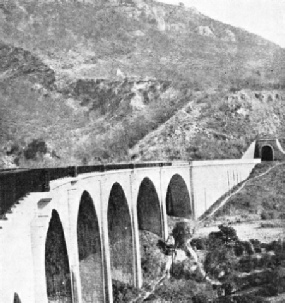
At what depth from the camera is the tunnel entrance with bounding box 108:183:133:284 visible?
118ft

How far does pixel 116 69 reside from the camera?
10394 cm

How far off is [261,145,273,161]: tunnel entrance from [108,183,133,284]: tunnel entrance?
126ft

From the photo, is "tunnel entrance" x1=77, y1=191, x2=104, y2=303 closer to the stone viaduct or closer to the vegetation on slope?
the stone viaduct

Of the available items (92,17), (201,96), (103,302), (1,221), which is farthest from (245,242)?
(92,17)

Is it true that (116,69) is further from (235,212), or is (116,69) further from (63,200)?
(63,200)

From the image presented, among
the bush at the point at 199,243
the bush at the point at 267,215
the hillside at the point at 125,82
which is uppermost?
the hillside at the point at 125,82

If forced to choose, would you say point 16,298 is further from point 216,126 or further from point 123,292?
point 216,126

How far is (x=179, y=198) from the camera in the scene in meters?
53.6

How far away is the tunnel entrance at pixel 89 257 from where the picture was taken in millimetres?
27641

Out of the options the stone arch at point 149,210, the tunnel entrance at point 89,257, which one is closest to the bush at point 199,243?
the stone arch at point 149,210

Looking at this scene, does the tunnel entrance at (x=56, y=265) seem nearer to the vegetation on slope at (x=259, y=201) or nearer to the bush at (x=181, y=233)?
the bush at (x=181, y=233)

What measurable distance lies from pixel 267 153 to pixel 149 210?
3070 centimetres

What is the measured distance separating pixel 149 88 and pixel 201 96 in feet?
38.1

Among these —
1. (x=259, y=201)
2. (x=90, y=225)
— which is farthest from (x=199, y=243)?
(x=90, y=225)
